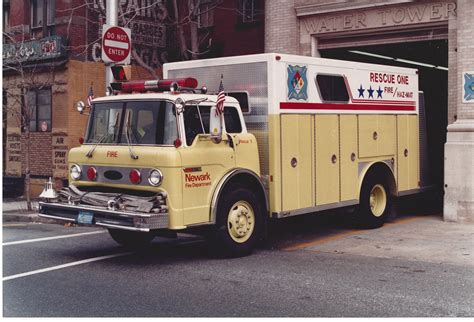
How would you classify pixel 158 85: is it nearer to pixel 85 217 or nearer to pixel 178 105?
pixel 178 105

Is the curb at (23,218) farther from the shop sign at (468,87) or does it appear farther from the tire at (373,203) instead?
the shop sign at (468,87)

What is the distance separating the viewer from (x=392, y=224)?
529 inches

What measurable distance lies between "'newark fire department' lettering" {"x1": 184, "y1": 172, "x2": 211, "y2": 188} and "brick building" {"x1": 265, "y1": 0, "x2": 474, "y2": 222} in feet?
19.7

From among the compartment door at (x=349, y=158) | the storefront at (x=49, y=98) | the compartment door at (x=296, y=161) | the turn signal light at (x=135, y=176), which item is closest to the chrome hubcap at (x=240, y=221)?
the compartment door at (x=296, y=161)

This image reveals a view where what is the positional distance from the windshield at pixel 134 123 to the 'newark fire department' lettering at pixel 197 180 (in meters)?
0.55

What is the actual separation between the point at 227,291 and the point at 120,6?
13.2 meters

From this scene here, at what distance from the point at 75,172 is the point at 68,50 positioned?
32.3 ft

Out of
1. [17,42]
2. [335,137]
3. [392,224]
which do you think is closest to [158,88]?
[335,137]

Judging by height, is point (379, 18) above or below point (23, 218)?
above

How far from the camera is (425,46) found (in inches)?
648

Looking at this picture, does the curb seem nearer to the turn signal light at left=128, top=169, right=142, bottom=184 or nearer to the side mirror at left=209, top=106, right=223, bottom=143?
the turn signal light at left=128, top=169, right=142, bottom=184

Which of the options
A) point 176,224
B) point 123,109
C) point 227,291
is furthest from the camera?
point 123,109

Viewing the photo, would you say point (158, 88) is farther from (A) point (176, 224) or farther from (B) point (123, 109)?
(A) point (176, 224)

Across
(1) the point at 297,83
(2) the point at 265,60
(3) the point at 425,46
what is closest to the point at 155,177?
(2) the point at 265,60
